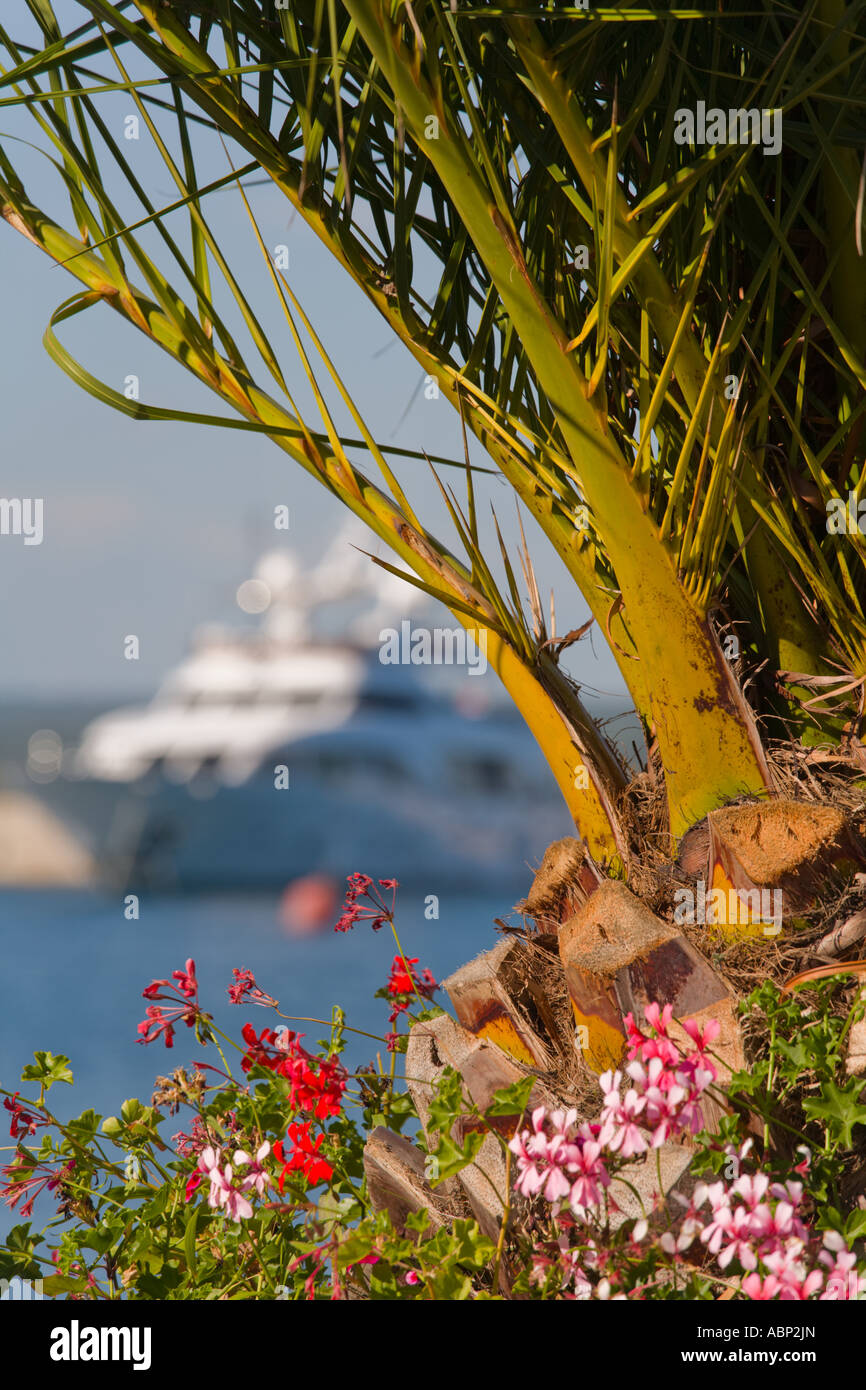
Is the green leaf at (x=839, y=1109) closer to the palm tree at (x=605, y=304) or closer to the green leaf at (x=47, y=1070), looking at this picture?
the palm tree at (x=605, y=304)

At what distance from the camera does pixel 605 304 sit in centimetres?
83

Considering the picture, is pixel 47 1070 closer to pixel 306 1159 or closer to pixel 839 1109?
pixel 306 1159

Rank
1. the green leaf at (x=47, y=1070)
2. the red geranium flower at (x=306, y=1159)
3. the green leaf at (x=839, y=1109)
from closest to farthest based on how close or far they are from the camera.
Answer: the green leaf at (x=839, y=1109) < the red geranium flower at (x=306, y=1159) < the green leaf at (x=47, y=1070)

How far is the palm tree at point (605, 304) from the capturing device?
859 millimetres

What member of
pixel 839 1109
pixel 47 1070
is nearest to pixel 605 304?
pixel 839 1109

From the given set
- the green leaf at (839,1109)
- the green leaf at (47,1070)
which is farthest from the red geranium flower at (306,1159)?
the green leaf at (839,1109)

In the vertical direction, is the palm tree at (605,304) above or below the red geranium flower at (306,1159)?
above

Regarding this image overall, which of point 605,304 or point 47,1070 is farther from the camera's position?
point 47,1070

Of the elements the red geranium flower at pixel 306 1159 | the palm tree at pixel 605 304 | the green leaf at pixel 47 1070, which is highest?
the palm tree at pixel 605 304

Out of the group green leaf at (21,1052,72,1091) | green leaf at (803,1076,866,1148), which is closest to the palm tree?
green leaf at (803,1076,866,1148)

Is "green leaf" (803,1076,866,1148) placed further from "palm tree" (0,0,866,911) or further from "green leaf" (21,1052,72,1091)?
"green leaf" (21,1052,72,1091)

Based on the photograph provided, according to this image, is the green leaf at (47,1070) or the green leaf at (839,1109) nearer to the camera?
the green leaf at (839,1109)

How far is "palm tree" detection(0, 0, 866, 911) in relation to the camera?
0.86 meters
